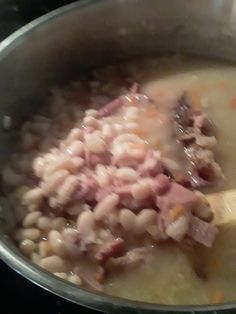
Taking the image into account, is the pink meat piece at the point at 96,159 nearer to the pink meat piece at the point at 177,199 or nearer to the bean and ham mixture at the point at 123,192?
the bean and ham mixture at the point at 123,192

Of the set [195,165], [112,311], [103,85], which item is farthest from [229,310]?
[103,85]

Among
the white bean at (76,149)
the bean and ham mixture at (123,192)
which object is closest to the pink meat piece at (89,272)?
the bean and ham mixture at (123,192)

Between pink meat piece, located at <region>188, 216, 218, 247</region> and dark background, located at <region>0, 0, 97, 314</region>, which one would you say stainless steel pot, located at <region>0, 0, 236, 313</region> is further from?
pink meat piece, located at <region>188, 216, 218, 247</region>

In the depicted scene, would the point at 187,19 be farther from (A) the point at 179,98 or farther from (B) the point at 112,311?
(B) the point at 112,311

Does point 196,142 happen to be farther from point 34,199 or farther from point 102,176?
point 34,199

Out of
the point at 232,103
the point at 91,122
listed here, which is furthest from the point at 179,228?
the point at 232,103

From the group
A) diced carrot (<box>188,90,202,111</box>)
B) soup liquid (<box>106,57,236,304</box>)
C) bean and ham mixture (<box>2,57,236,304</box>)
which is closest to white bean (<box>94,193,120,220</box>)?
bean and ham mixture (<box>2,57,236,304</box>)
